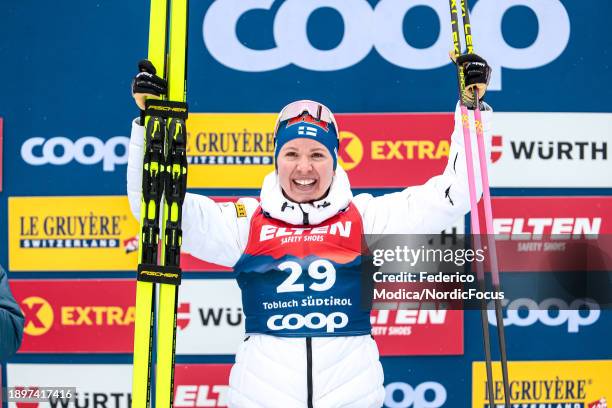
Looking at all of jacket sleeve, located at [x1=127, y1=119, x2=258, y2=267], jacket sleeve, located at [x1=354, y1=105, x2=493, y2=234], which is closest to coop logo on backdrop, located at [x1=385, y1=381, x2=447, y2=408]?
jacket sleeve, located at [x1=354, y1=105, x2=493, y2=234]

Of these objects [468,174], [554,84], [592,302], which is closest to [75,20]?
[468,174]

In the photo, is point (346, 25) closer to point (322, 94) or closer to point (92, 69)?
point (322, 94)

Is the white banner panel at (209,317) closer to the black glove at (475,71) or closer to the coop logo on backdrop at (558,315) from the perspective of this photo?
the coop logo on backdrop at (558,315)

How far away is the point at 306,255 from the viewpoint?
2361mm

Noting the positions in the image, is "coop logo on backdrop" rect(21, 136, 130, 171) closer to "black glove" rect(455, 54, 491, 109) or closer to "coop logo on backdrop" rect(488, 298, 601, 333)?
"black glove" rect(455, 54, 491, 109)

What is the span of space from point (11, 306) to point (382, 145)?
1.65 meters

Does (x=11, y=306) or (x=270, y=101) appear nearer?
(x=11, y=306)

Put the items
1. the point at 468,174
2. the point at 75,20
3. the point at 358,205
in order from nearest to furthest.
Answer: the point at 468,174 → the point at 358,205 → the point at 75,20

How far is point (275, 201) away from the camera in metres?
2.38

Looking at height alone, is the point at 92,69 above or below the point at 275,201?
above

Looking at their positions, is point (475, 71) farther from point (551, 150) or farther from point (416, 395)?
point (416, 395)

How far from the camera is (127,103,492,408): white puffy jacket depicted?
2.29 metres

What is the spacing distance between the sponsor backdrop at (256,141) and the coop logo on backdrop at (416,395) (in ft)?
0.14

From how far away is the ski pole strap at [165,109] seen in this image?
2.17 m
